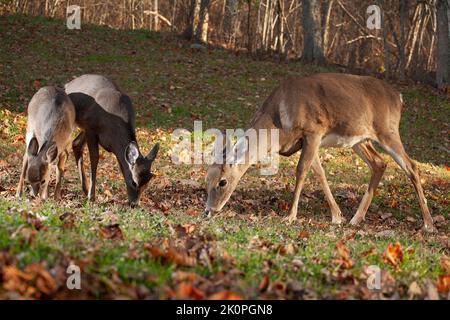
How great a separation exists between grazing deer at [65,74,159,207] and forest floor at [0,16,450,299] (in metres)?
0.40

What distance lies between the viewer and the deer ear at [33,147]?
9.56 metres

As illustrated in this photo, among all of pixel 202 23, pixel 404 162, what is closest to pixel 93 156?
pixel 404 162

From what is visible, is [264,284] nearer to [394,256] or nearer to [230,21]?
[394,256]

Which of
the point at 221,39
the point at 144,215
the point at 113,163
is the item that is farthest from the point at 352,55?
the point at 144,215

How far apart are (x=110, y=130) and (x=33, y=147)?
1316 millimetres

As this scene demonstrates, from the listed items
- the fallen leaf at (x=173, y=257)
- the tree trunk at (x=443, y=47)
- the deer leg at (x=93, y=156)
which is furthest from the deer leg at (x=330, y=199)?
the tree trunk at (x=443, y=47)

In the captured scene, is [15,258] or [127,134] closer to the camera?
[15,258]

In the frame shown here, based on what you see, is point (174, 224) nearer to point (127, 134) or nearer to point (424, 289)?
point (424, 289)

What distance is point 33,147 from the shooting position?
31.5 feet

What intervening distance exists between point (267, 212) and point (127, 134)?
2.34m

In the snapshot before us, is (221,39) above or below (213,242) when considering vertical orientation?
above

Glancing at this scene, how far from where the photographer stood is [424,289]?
5555 millimetres

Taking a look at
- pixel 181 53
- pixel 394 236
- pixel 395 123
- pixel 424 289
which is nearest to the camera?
pixel 424 289

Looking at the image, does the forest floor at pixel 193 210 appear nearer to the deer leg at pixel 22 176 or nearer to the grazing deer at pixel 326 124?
the grazing deer at pixel 326 124
